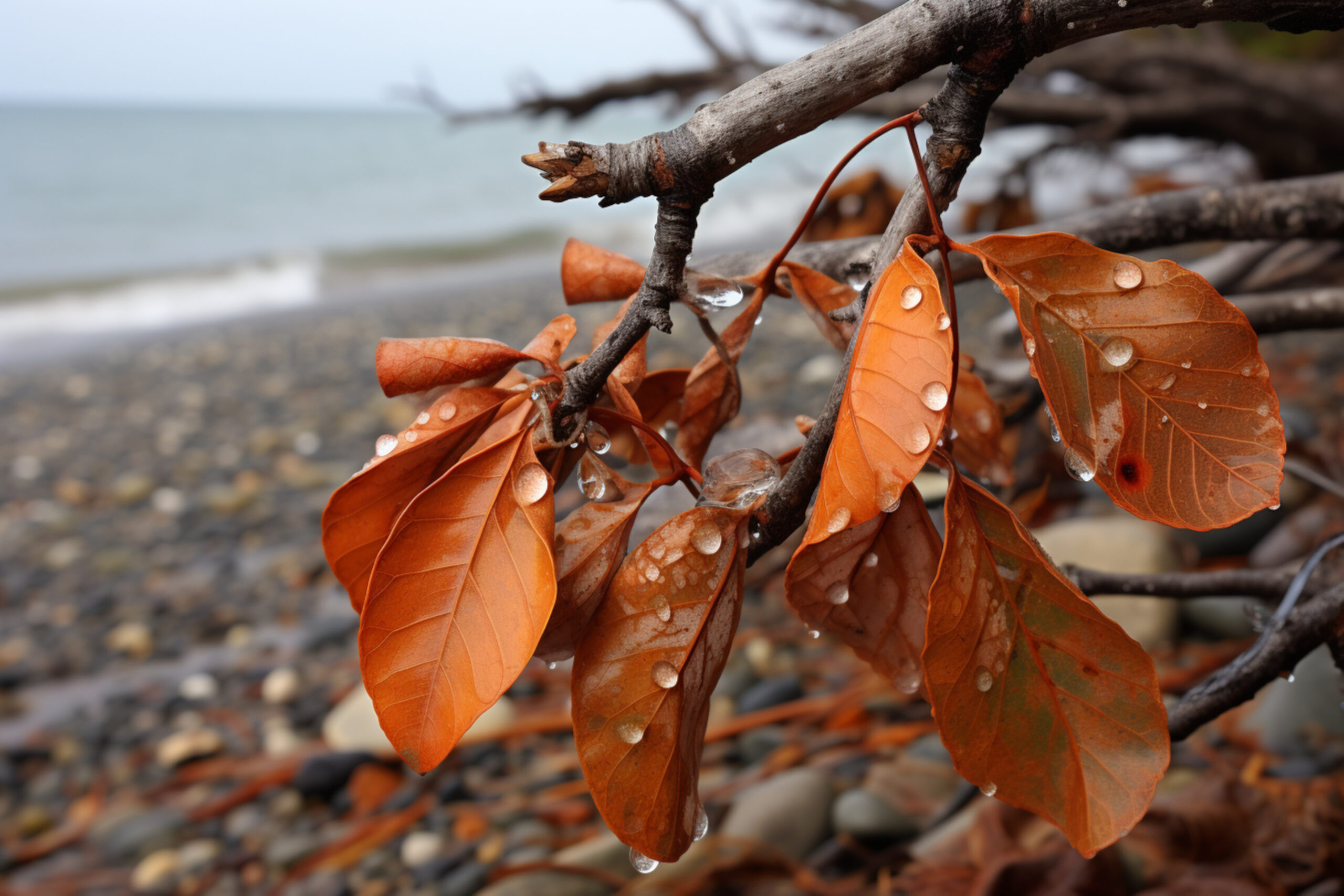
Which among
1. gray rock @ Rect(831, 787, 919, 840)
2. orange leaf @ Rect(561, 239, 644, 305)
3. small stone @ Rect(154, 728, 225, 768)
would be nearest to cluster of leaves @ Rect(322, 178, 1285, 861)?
orange leaf @ Rect(561, 239, 644, 305)

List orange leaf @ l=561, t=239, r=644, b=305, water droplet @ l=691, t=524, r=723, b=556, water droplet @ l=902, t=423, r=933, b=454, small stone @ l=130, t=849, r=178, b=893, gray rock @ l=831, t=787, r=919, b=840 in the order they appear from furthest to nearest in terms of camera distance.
Result: 1. small stone @ l=130, t=849, r=178, b=893
2. gray rock @ l=831, t=787, r=919, b=840
3. orange leaf @ l=561, t=239, r=644, b=305
4. water droplet @ l=691, t=524, r=723, b=556
5. water droplet @ l=902, t=423, r=933, b=454

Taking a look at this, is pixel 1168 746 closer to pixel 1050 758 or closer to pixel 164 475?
pixel 1050 758

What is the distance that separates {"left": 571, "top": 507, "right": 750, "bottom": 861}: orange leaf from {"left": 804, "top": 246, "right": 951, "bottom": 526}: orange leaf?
0.33 ft

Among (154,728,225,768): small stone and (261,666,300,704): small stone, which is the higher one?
(154,728,225,768): small stone

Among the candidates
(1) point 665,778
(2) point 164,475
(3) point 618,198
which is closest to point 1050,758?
(1) point 665,778

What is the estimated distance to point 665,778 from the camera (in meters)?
0.50

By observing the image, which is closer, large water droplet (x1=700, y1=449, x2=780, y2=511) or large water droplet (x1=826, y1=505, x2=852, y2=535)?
large water droplet (x1=826, y1=505, x2=852, y2=535)

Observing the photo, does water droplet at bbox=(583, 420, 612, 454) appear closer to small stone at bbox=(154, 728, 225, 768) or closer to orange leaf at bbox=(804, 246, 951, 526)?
orange leaf at bbox=(804, 246, 951, 526)

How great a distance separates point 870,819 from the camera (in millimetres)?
1440

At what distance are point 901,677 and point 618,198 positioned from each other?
1.23 feet

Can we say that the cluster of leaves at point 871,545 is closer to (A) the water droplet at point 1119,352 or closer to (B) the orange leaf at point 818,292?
(A) the water droplet at point 1119,352

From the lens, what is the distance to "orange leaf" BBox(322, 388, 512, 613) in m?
0.53

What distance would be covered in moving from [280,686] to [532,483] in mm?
2462

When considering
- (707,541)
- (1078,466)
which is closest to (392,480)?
(707,541)
